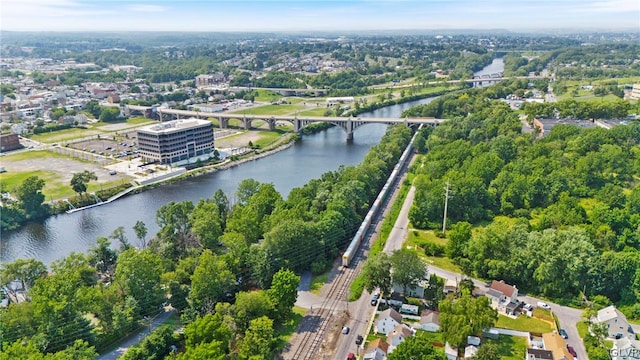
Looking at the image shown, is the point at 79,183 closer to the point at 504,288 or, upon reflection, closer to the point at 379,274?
the point at 379,274

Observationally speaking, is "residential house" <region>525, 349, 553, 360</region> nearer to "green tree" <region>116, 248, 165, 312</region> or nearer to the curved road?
the curved road

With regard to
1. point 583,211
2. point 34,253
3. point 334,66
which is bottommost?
point 34,253

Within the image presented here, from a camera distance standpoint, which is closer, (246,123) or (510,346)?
(510,346)

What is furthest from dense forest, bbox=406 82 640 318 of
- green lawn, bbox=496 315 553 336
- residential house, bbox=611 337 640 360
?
residential house, bbox=611 337 640 360

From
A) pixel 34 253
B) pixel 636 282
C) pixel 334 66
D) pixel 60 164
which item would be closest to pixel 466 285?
pixel 636 282

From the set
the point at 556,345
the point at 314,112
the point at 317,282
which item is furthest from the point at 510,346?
the point at 314,112

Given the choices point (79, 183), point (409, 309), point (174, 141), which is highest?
point (174, 141)

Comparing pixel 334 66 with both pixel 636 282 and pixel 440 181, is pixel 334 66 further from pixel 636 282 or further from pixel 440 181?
pixel 636 282

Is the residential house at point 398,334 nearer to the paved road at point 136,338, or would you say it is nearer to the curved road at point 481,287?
the curved road at point 481,287
